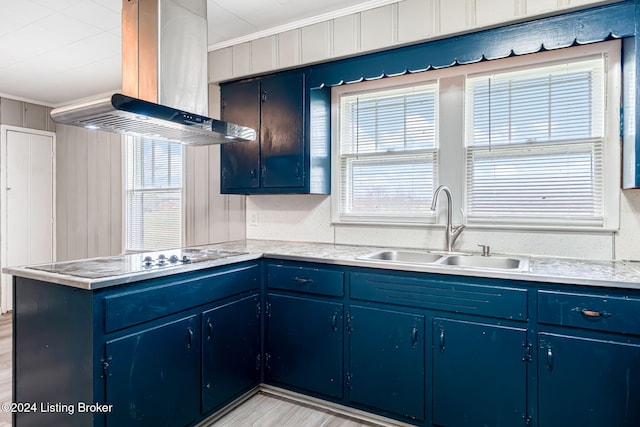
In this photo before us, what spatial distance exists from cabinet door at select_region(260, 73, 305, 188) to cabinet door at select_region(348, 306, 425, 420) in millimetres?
1182

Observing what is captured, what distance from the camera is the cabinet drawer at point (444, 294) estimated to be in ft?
6.05

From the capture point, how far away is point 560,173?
7.66 feet

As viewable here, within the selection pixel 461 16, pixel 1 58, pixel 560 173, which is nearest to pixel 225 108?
pixel 461 16

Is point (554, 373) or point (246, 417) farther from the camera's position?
point (246, 417)

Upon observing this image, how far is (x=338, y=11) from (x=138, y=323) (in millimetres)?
2375

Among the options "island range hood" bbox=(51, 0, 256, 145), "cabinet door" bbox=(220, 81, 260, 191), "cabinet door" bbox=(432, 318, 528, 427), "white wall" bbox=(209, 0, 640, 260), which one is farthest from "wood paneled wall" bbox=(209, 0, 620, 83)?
"cabinet door" bbox=(432, 318, 528, 427)

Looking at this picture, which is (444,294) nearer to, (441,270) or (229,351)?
(441,270)

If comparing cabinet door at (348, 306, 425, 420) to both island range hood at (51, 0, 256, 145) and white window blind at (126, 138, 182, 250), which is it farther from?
white window blind at (126, 138, 182, 250)

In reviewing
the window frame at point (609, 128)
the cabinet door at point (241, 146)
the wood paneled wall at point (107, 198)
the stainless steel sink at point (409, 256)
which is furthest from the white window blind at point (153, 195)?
the window frame at point (609, 128)

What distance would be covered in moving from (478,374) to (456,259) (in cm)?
71

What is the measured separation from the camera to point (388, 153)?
113 inches

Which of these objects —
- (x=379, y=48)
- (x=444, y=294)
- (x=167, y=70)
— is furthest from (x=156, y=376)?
(x=379, y=48)

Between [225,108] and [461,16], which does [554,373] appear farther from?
[225,108]

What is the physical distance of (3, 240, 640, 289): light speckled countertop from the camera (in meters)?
1.65
